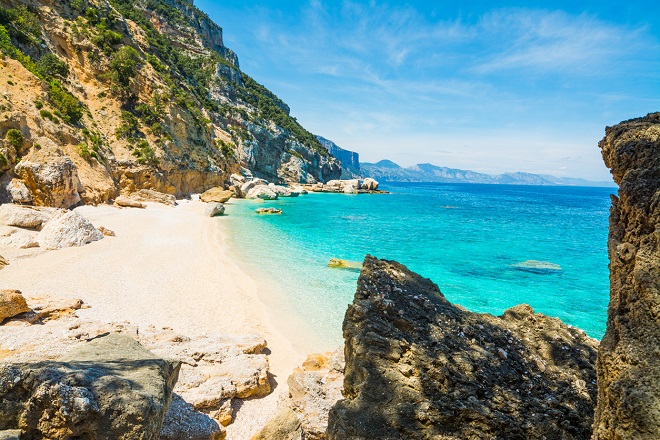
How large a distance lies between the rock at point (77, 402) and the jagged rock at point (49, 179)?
66.6 ft

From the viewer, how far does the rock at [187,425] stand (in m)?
4.78

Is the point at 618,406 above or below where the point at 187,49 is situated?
below

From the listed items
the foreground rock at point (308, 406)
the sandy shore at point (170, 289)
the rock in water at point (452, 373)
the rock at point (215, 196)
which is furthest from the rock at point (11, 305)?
the rock at point (215, 196)

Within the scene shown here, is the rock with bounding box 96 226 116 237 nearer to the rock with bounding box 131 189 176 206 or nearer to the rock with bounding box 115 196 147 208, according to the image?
the rock with bounding box 115 196 147 208

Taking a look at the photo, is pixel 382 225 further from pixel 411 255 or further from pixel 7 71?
pixel 7 71

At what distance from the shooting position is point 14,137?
61.3ft

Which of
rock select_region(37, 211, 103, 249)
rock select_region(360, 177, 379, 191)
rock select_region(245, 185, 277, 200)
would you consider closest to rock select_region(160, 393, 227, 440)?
rock select_region(37, 211, 103, 249)

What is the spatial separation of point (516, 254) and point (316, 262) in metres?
17.1

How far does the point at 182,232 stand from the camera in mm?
22125

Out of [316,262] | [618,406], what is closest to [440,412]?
[618,406]

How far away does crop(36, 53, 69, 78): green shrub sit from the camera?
2905cm

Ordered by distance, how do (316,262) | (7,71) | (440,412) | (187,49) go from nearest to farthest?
1. (440,412)
2. (316,262)
3. (7,71)
4. (187,49)

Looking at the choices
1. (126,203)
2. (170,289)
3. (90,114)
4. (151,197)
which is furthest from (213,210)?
(170,289)

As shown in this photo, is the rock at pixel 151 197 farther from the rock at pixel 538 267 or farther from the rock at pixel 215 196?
the rock at pixel 538 267
